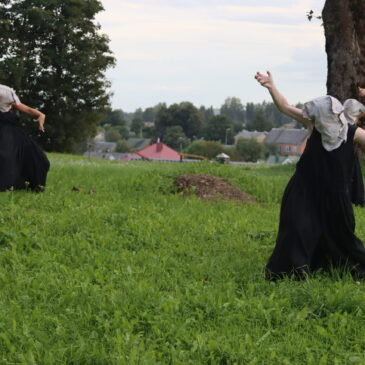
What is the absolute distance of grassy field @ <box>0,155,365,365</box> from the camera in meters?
4.74

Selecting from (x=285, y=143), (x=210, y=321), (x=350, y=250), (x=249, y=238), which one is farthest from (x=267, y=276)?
(x=285, y=143)

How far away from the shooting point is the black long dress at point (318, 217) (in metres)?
6.41

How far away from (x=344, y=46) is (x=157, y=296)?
1420 centimetres

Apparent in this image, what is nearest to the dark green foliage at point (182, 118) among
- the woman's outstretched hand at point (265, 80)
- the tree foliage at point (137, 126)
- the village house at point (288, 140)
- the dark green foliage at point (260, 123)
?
the village house at point (288, 140)

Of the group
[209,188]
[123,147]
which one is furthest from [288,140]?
[209,188]

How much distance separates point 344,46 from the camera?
18172 mm

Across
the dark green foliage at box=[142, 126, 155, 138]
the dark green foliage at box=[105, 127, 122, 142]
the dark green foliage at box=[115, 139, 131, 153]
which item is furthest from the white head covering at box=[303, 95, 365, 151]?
the dark green foliage at box=[105, 127, 122, 142]

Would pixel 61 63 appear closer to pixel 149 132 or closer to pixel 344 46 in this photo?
pixel 344 46

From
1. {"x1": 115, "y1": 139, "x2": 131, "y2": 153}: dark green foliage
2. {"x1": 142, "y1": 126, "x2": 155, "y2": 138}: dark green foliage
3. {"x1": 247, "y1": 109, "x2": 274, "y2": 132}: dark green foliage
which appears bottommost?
{"x1": 115, "y1": 139, "x2": 131, "y2": 153}: dark green foliage

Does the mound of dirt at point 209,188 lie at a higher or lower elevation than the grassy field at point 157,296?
higher

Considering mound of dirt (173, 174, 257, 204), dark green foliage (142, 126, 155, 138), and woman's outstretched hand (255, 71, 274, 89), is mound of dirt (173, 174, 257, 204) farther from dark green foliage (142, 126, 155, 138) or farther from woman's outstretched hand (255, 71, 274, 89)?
dark green foliage (142, 126, 155, 138)

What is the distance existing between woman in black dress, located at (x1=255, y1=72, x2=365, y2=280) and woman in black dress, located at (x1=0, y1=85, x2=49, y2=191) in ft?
18.6

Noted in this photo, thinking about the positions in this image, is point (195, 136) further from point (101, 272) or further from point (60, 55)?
point (101, 272)

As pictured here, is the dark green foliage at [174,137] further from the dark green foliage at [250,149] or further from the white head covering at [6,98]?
the white head covering at [6,98]
